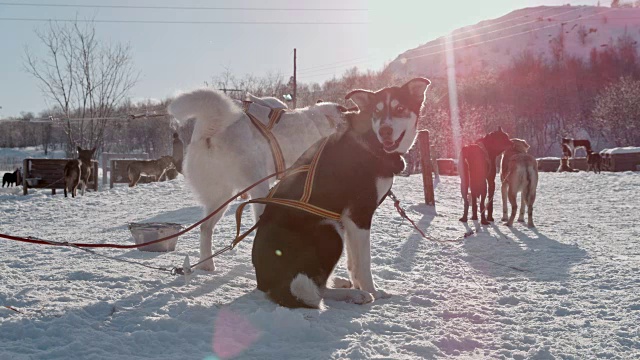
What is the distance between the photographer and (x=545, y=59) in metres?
91.6

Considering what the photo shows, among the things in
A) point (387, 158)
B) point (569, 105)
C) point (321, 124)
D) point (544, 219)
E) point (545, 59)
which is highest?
point (545, 59)

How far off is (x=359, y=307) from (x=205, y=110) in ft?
7.69

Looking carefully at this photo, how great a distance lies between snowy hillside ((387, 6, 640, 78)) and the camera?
102 metres

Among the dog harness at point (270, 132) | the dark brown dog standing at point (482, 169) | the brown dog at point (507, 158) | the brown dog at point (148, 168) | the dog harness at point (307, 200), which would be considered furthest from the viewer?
the brown dog at point (148, 168)

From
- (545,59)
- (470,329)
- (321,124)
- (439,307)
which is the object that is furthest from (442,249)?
(545,59)

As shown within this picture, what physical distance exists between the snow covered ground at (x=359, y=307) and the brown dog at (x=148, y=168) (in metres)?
14.8

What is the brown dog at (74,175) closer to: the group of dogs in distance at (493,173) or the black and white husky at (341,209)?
the group of dogs in distance at (493,173)

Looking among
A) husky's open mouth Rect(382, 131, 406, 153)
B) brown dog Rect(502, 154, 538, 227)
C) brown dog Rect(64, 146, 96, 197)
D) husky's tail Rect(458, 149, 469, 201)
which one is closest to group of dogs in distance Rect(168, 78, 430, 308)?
husky's open mouth Rect(382, 131, 406, 153)

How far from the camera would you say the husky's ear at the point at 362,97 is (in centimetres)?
413

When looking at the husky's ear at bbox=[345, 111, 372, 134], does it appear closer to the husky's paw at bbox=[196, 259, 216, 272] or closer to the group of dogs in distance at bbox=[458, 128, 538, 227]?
the husky's paw at bbox=[196, 259, 216, 272]

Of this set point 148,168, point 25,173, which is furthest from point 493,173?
point 148,168

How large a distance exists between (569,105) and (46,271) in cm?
7786

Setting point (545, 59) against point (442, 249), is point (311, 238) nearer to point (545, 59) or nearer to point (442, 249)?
point (442, 249)

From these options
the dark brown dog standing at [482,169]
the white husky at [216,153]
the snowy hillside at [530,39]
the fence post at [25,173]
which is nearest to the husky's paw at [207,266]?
the white husky at [216,153]
